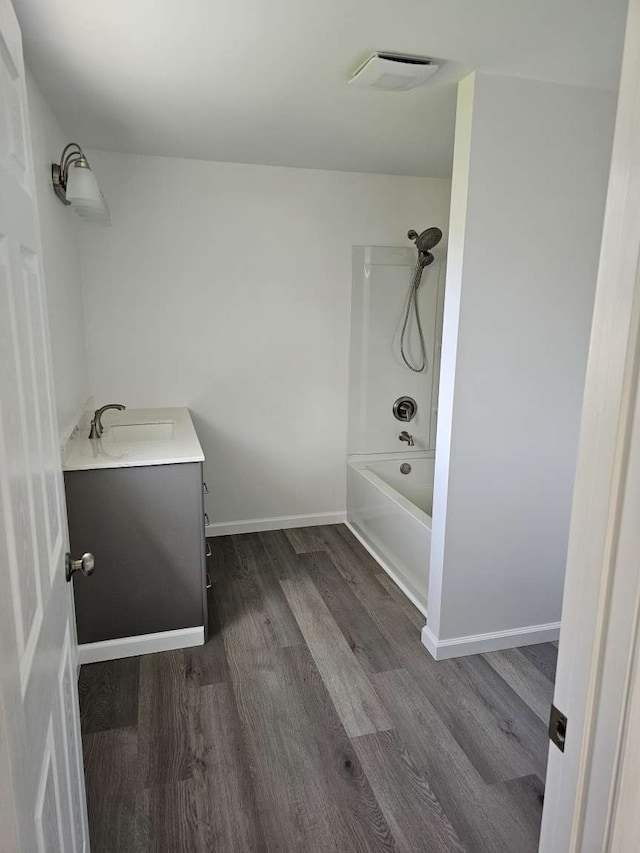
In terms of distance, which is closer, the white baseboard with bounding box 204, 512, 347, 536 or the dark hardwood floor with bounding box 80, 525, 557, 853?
the dark hardwood floor with bounding box 80, 525, 557, 853

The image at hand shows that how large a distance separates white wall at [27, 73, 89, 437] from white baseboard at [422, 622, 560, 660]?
1.89 m

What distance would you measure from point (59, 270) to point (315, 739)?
7.40 ft

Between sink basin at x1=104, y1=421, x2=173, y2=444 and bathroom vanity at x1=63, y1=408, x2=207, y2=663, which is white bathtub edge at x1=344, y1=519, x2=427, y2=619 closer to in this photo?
bathroom vanity at x1=63, y1=408, x2=207, y2=663

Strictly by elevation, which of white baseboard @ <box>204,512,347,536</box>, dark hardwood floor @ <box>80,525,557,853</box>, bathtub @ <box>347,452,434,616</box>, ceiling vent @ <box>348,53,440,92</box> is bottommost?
dark hardwood floor @ <box>80,525,557,853</box>

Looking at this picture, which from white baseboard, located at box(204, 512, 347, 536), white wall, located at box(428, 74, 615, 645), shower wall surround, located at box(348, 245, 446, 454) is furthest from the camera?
white baseboard, located at box(204, 512, 347, 536)

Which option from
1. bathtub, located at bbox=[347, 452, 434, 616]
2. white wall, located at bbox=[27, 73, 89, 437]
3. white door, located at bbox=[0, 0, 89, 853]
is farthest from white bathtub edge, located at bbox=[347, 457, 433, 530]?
white door, located at bbox=[0, 0, 89, 853]

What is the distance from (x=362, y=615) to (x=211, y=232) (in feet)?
7.81

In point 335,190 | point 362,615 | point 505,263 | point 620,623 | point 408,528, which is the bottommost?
point 362,615

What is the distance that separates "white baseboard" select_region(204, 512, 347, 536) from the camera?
3.88 metres

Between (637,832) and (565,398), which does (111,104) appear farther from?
(637,832)

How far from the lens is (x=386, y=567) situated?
11.3 ft

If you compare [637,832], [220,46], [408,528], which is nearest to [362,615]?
[408,528]

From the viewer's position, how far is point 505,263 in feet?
7.55

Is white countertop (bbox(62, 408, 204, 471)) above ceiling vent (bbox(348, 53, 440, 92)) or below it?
below
